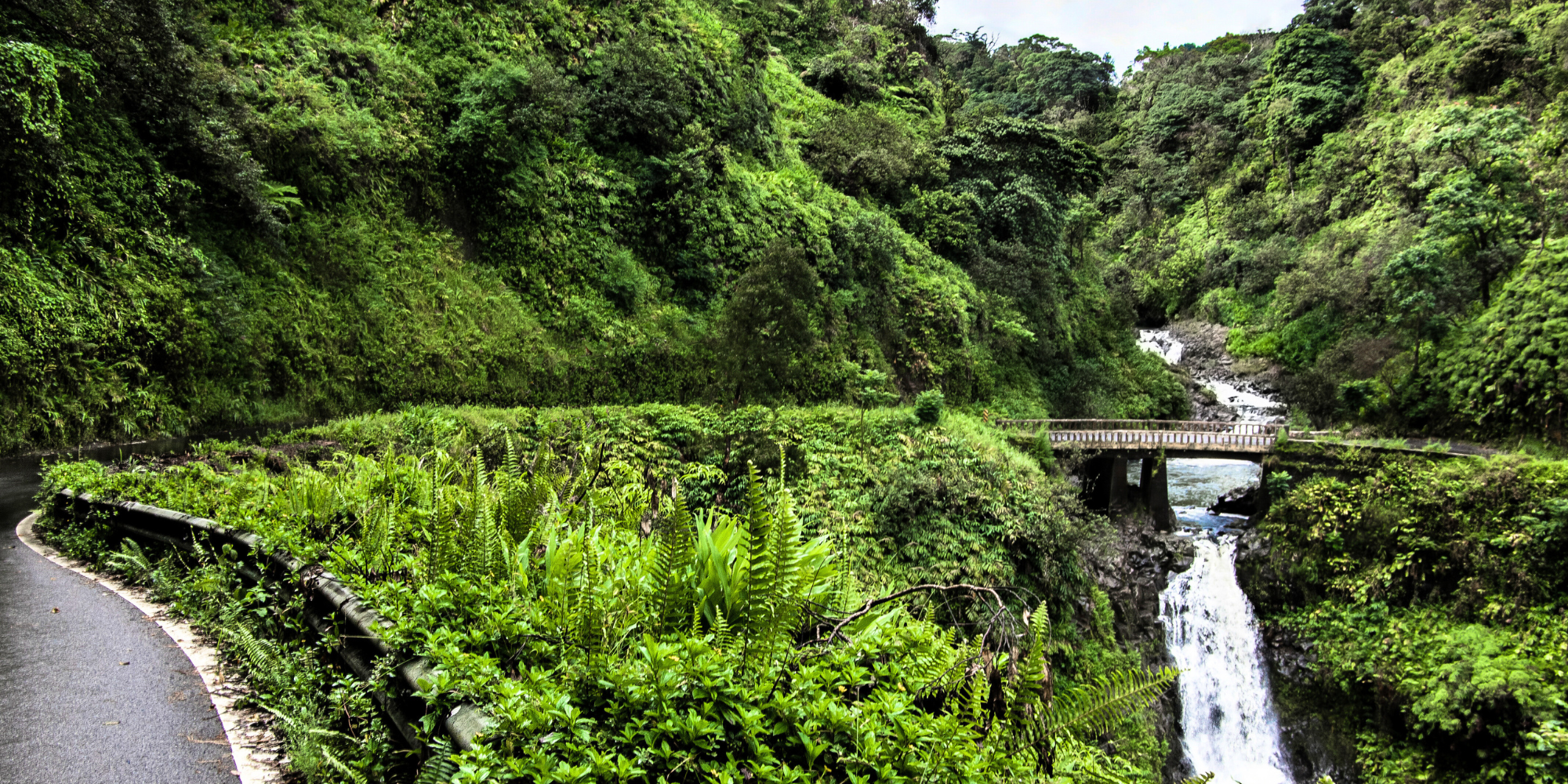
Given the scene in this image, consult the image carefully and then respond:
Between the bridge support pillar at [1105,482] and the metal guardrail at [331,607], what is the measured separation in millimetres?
20182

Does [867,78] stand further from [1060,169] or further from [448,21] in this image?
[448,21]

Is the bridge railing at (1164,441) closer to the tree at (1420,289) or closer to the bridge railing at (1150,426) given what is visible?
the bridge railing at (1150,426)

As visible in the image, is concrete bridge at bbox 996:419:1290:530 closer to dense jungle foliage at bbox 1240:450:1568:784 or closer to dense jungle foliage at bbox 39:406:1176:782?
dense jungle foliage at bbox 1240:450:1568:784

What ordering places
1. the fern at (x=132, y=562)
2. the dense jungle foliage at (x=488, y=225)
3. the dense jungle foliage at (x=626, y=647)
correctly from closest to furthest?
the dense jungle foliage at (x=626, y=647) < the fern at (x=132, y=562) < the dense jungle foliage at (x=488, y=225)

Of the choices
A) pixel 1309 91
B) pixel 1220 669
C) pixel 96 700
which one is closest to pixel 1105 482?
pixel 1220 669

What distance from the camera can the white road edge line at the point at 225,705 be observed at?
3004 mm

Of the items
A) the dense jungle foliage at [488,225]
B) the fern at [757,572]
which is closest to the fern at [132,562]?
the fern at [757,572]

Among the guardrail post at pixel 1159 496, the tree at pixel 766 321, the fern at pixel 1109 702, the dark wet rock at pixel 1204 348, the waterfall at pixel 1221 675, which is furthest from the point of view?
the dark wet rock at pixel 1204 348

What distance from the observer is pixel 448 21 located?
19375mm

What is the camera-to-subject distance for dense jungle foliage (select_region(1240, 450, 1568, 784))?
503 inches

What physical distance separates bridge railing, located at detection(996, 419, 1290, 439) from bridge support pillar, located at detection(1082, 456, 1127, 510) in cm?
121

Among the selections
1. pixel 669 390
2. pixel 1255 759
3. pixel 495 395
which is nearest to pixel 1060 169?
pixel 669 390

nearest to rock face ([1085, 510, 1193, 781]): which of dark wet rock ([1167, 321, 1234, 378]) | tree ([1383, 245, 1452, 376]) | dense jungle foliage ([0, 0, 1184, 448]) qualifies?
dense jungle foliage ([0, 0, 1184, 448])

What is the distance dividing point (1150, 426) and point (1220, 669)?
11091 mm
